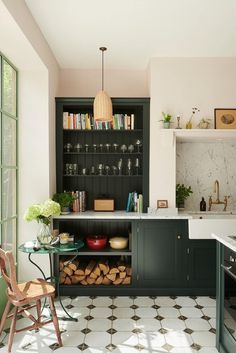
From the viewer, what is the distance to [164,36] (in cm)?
348

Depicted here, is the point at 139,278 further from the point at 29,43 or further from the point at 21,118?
the point at 29,43

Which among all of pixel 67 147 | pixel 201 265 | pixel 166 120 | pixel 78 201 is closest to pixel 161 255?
pixel 201 265

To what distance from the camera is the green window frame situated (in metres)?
3.33

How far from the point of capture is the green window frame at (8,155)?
10.9 ft

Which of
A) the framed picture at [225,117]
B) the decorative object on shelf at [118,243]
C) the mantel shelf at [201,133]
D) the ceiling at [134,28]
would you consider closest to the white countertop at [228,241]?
the decorative object on shelf at [118,243]

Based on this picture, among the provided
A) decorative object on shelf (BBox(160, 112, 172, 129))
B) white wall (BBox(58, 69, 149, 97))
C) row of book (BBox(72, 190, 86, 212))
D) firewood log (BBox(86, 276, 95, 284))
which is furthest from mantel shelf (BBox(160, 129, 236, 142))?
A: firewood log (BBox(86, 276, 95, 284))

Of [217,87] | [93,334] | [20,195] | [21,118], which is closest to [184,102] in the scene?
[217,87]

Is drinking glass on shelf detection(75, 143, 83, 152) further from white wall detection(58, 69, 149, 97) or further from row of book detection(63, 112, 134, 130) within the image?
white wall detection(58, 69, 149, 97)

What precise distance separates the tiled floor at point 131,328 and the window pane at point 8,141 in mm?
1793

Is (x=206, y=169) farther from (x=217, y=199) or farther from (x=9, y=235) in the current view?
(x=9, y=235)

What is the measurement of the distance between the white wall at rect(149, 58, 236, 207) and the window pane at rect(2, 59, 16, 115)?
179cm

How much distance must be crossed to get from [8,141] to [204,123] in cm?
250

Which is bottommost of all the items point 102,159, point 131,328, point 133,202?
point 131,328

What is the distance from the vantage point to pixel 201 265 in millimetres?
3814
